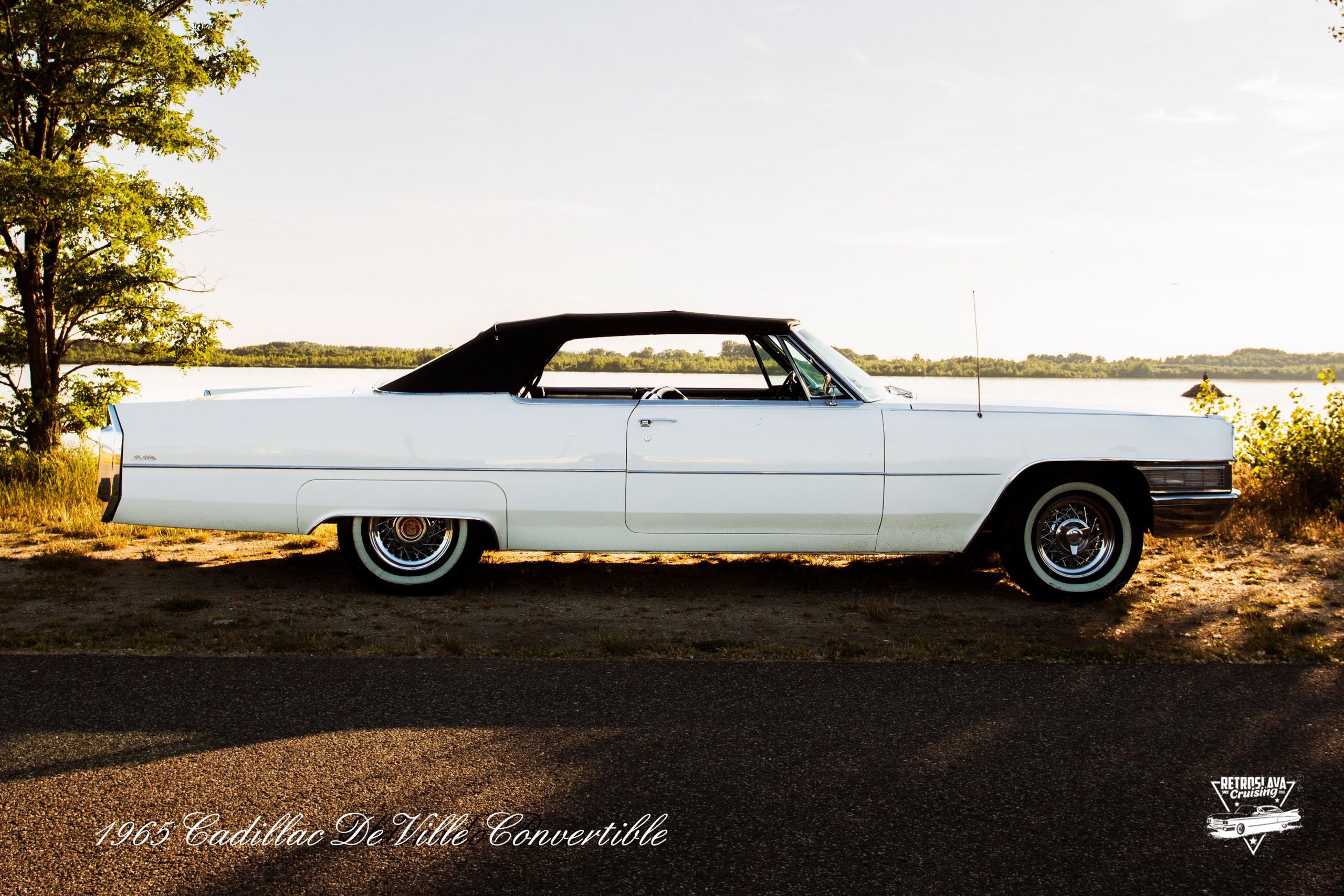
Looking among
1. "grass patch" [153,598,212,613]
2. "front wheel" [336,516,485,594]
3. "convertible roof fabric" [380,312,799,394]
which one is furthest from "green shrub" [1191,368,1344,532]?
"grass patch" [153,598,212,613]

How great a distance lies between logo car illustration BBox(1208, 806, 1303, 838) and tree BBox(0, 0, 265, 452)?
9.58m

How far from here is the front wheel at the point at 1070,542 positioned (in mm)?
5398

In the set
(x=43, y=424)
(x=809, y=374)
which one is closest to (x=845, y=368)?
(x=809, y=374)

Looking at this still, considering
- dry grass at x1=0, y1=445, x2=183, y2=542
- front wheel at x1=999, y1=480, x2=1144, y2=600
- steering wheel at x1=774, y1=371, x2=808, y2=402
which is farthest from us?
dry grass at x1=0, y1=445, x2=183, y2=542

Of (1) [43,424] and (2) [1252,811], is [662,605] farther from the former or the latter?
(1) [43,424]

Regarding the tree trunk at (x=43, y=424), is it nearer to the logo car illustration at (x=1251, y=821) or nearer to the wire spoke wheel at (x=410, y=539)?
the wire spoke wheel at (x=410, y=539)

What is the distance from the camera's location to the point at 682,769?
3150mm

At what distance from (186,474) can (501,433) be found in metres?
1.66

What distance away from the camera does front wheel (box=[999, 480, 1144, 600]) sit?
17.7 feet

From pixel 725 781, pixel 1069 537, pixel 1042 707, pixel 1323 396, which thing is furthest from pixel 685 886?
pixel 1323 396

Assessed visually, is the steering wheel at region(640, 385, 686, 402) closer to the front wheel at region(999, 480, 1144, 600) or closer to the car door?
the car door

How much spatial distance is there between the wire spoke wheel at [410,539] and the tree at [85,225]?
559cm

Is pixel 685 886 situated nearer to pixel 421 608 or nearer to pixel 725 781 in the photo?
pixel 725 781

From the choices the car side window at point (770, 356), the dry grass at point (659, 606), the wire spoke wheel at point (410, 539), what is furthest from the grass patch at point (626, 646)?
the car side window at point (770, 356)
